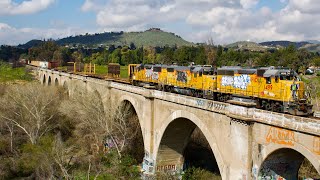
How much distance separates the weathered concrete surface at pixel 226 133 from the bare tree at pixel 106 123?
3065mm

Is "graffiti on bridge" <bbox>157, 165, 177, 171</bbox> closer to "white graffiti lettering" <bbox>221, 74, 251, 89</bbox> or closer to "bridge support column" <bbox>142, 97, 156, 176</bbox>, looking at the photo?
"bridge support column" <bbox>142, 97, 156, 176</bbox>

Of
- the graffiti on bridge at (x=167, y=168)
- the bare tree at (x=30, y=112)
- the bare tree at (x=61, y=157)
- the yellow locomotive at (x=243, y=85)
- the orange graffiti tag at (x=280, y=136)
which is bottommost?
the graffiti on bridge at (x=167, y=168)

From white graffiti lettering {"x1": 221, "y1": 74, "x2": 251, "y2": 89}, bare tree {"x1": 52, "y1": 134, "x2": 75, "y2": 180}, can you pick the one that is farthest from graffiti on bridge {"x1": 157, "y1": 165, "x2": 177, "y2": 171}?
white graffiti lettering {"x1": 221, "y1": 74, "x2": 251, "y2": 89}

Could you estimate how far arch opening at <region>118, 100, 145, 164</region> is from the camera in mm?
38188

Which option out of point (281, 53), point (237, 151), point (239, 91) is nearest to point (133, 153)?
point (239, 91)

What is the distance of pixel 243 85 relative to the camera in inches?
1048

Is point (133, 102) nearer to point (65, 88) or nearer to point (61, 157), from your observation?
point (61, 157)

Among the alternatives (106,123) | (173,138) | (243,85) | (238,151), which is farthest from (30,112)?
(238,151)

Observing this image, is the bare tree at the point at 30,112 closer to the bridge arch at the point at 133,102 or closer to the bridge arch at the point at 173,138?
the bridge arch at the point at 133,102

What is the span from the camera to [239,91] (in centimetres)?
2670

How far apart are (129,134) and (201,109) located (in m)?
18.0

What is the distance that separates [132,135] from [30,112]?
12.9m

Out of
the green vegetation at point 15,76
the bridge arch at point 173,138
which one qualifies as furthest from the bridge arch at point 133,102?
the green vegetation at point 15,76

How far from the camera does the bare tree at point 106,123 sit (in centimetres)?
3619
